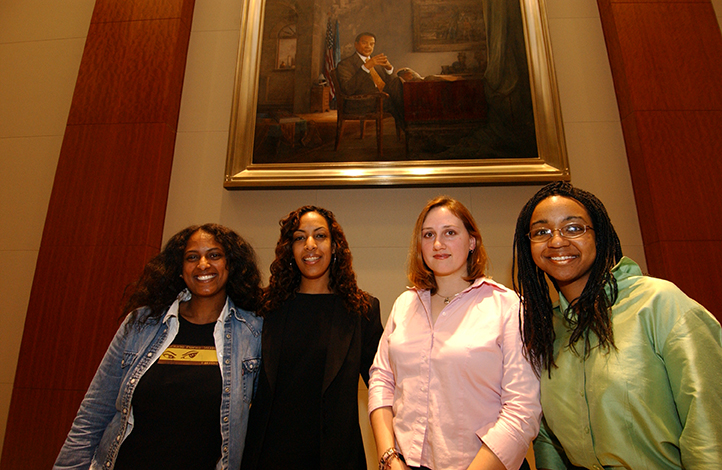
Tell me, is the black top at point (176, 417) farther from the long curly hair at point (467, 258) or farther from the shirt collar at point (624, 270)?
the shirt collar at point (624, 270)

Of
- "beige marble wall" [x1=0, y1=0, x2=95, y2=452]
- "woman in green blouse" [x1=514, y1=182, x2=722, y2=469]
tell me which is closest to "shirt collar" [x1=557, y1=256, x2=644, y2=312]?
"woman in green blouse" [x1=514, y1=182, x2=722, y2=469]

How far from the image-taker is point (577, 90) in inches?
133

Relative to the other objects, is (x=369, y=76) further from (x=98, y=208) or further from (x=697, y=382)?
(x=697, y=382)

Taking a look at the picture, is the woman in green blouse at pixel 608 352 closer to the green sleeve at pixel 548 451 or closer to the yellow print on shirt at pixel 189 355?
the green sleeve at pixel 548 451

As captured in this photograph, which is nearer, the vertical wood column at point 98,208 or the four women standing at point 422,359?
the four women standing at point 422,359

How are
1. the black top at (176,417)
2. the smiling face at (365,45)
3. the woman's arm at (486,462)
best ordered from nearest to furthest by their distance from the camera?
the woman's arm at (486,462), the black top at (176,417), the smiling face at (365,45)

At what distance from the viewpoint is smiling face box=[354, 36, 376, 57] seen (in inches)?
133

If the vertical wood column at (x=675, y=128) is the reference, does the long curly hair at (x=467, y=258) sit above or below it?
below

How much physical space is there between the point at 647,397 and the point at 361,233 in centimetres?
220

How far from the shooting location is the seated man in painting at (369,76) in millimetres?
3271

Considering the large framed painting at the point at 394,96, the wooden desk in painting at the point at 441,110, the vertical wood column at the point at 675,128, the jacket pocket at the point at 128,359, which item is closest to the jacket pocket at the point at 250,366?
the jacket pocket at the point at 128,359

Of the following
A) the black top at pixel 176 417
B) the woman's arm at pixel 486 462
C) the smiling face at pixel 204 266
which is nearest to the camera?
the woman's arm at pixel 486 462

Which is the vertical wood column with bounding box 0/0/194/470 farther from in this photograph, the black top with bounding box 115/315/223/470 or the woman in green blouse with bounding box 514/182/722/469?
the woman in green blouse with bounding box 514/182/722/469

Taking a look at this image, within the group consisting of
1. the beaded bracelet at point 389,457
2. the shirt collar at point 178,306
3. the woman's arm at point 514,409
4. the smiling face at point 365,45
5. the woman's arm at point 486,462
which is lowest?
the beaded bracelet at point 389,457
